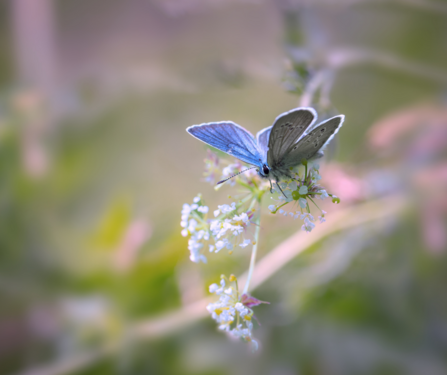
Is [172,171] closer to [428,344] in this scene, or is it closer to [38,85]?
[38,85]

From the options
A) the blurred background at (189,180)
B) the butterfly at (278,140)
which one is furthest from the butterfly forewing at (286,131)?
the blurred background at (189,180)

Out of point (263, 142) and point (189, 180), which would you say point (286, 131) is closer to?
point (263, 142)

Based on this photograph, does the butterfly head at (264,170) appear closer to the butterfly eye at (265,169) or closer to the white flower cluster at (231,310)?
the butterfly eye at (265,169)

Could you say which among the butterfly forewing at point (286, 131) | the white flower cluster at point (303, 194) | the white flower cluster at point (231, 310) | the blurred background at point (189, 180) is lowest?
the white flower cluster at point (231, 310)

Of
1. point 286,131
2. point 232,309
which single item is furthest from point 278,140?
point 232,309

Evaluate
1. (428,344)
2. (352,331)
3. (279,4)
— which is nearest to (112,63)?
(279,4)

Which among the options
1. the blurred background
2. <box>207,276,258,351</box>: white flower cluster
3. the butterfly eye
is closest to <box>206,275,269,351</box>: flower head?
<box>207,276,258,351</box>: white flower cluster

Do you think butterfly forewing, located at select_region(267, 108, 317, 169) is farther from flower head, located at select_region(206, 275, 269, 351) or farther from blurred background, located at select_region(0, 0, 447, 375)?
blurred background, located at select_region(0, 0, 447, 375)
